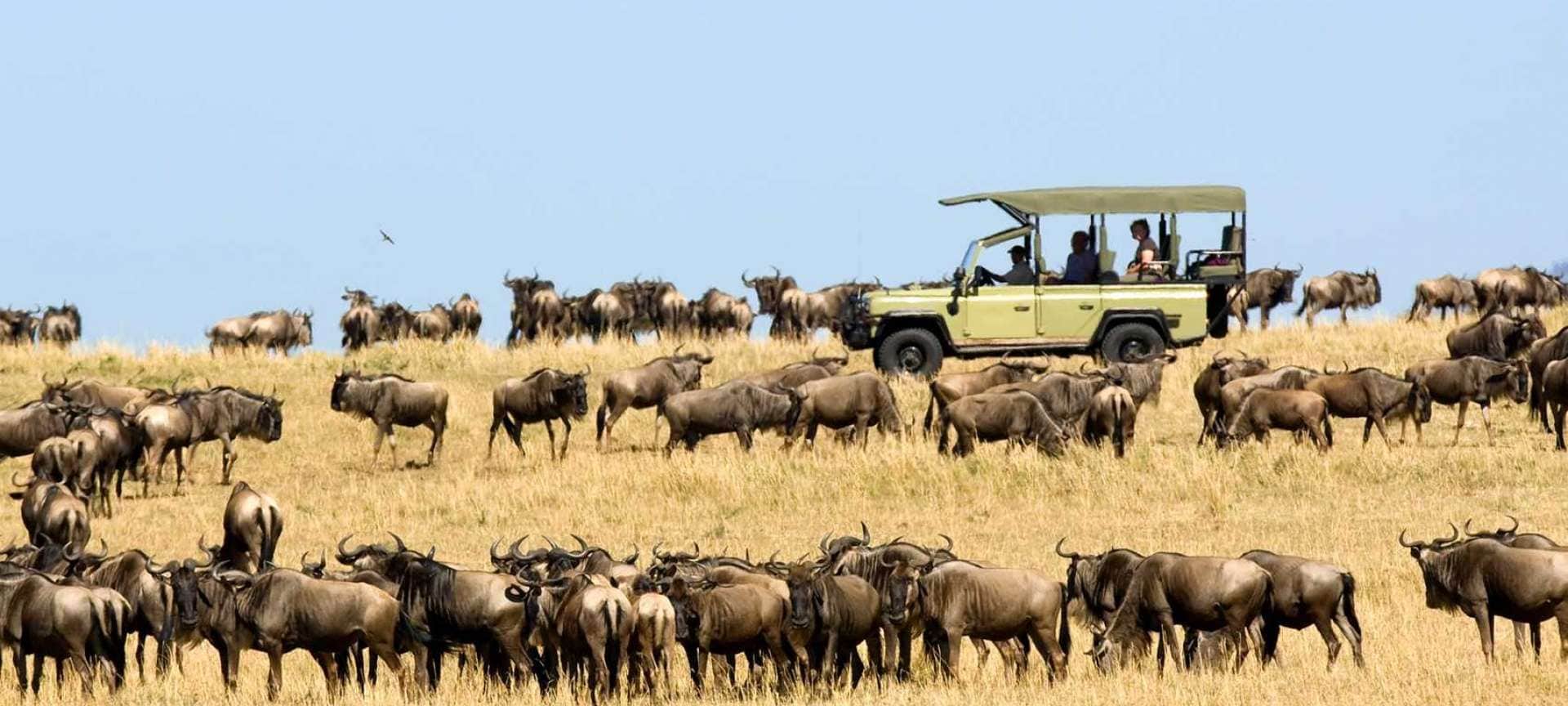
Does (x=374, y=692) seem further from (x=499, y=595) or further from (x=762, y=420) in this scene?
(x=762, y=420)

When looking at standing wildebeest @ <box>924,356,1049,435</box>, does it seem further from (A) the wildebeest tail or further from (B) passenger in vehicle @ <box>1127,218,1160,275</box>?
(A) the wildebeest tail

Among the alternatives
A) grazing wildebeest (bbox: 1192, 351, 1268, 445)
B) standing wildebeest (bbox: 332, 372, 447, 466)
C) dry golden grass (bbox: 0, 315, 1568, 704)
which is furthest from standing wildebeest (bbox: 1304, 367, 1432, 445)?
standing wildebeest (bbox: 332, 372, 447, 466)

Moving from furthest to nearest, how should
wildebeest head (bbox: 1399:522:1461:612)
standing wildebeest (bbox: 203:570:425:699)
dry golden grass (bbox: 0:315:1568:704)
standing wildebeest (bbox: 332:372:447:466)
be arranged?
1. standing wildebeest (bbox: 332:372:447:466)
2. dry golden grass (bbox: 0:315:1568:704)
3. wildebeest head (bbox: 1399:522:1461:612)
4. standing wildebeest (bbox: 203:570:425:699)

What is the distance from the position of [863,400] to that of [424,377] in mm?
9340

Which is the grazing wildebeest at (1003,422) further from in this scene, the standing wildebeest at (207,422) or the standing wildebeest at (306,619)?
the standing wildebeest at (306,619)

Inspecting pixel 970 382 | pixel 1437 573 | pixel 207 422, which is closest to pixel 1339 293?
pixel 970 382

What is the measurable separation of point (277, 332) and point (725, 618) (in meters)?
28.5

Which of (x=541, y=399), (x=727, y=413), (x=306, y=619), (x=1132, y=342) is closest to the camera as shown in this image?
(x=306, y=619)

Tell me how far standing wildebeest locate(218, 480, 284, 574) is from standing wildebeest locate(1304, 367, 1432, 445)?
11399 millimetres

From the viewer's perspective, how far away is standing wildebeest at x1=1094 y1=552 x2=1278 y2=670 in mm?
14242

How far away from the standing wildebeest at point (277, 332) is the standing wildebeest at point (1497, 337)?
2026cm

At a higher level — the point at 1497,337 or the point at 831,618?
the point at 1497,337

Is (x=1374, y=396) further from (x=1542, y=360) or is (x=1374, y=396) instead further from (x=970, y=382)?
(x=970, y=382)

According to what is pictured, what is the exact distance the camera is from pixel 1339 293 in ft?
147
